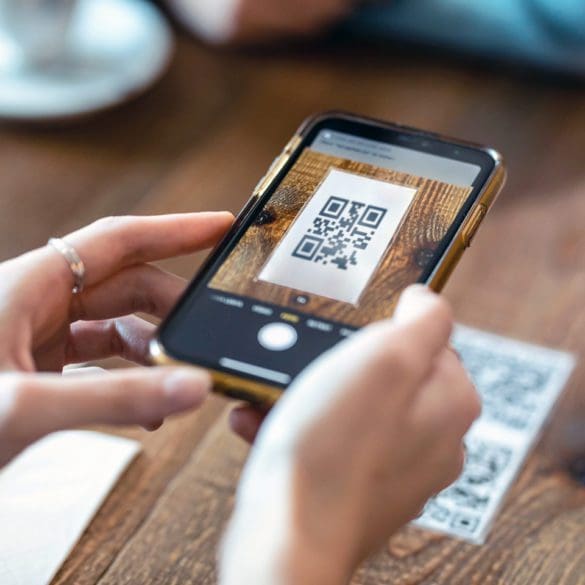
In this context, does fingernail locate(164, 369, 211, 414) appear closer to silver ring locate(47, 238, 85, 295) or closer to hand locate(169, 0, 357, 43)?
silver ring locate(47, 238, 85, 295)

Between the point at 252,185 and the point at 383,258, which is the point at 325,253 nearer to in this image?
the point at 383,258

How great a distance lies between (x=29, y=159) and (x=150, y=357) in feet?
1.70

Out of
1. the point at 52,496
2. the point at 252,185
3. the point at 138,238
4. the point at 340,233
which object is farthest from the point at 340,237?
the point at 252,185

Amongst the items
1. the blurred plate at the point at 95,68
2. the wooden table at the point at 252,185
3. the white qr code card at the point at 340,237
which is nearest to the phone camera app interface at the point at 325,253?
the white qr code card at the point at 340,237


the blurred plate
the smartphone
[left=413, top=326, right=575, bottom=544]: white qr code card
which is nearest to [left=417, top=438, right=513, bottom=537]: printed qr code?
[left=413, top=326, right=575, bottom=544]: white qr code card

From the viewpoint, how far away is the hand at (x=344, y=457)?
1.34 feet

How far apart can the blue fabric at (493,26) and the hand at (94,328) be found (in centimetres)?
60

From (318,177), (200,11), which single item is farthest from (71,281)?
(200,11)

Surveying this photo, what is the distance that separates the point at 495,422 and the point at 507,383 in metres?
0.04

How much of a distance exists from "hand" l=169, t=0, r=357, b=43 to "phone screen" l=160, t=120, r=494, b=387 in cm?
49

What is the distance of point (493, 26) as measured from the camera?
3.58 feet

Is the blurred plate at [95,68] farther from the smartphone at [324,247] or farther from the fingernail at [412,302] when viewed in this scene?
the fingernail at [412,302]

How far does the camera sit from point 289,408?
422 millimetres

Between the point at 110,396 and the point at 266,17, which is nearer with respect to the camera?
the point at 110,396
